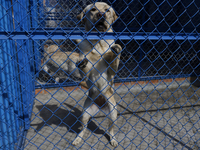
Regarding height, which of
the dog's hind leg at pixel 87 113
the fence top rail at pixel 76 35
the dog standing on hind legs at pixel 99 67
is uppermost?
the fence top rail at pixel 76 35

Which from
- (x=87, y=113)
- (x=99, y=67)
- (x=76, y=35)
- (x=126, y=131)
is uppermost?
(x=76, y=35)

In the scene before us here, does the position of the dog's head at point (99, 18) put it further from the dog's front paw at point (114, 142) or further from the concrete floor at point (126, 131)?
the dog's front paw at point (114, 142)

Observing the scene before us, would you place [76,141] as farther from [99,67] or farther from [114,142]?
[99,67]

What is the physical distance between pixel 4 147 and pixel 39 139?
888 mm

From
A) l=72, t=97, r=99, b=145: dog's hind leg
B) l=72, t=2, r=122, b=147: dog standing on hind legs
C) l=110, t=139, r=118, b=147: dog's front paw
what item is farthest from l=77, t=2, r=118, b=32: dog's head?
l=110, t=139, r=118, b=147: dog's front paw

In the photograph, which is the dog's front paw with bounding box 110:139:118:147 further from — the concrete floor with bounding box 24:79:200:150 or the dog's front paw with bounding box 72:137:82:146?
the dog's front paw with bounding box 72:137:82:146

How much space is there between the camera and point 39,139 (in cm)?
288

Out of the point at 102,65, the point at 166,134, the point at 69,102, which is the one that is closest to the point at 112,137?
the point at 166,134

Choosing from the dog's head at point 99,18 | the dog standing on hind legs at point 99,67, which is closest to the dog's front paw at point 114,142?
the dog standing on hind legs at point 99,67

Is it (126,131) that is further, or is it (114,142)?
(126,131)

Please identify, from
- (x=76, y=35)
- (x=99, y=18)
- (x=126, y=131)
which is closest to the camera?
(x=76, y=35)

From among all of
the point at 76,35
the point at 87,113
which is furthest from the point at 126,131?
the point at 76,35

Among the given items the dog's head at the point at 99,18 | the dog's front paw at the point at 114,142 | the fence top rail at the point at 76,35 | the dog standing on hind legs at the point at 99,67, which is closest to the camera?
the fence top rail at the point at 76,35

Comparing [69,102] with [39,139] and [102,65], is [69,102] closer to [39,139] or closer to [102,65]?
[39,139]
